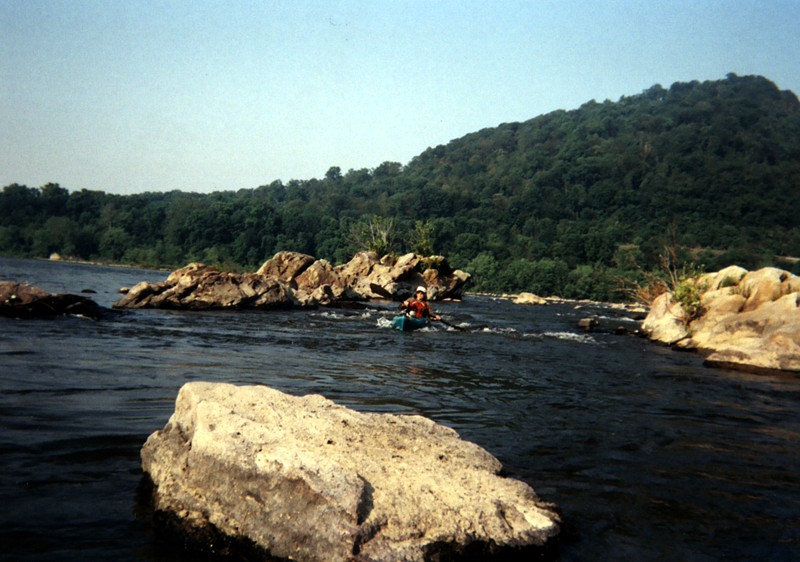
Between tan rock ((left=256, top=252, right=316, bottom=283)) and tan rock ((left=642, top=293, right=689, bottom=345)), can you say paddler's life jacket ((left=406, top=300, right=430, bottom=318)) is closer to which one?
tan rock ((left=642, top=293, right=689, bottom=345))

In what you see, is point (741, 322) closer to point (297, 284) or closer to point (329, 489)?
point (329, 489)

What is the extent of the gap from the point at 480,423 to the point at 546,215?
5004 inches

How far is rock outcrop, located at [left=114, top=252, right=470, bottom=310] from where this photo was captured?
24734 mm

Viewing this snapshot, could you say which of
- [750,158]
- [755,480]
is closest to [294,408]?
[755,480]

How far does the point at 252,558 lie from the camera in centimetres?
385

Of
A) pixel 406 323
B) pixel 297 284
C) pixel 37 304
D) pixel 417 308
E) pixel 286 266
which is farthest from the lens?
pixel 286 266

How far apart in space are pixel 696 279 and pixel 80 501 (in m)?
23.5

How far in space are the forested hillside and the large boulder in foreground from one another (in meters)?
68.3

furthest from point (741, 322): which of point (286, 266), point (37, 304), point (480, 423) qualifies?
point (286, 266)

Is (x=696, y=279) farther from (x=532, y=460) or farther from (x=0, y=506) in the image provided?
(x=0, y=506)

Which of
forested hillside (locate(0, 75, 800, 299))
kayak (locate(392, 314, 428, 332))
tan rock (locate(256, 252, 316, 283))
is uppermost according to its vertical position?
forested hillside (locate(0, 75, 800, 299))

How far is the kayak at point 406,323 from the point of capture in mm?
22062


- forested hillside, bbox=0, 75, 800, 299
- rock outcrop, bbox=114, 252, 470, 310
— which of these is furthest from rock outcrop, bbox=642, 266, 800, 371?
forested hillside, bbox=0, 75, 800, 299

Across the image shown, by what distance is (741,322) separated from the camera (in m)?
18.5
